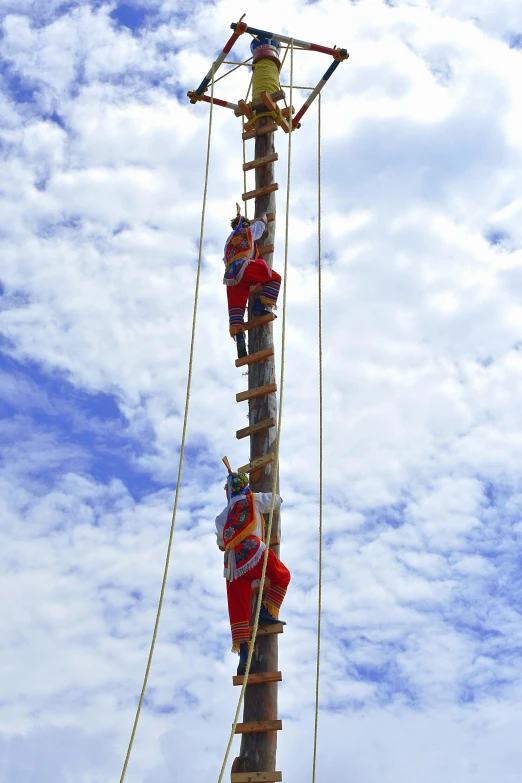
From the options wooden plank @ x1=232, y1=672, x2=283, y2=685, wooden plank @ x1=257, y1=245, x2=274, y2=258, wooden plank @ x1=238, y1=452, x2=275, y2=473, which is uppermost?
wooden plank @ x1=257, y1=245, x2=274, y2=258

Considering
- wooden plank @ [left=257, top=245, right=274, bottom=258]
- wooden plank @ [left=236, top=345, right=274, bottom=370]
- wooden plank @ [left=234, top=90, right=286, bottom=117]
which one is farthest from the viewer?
wooden plank @ [left=234, top=90, right=286, bottom=117]

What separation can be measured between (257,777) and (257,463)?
204cm

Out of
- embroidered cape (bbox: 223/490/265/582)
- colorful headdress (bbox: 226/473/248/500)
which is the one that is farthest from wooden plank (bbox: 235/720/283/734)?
colorful headdress (bbox: 226/473/248/500)

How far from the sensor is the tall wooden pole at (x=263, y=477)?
6004 millimetres

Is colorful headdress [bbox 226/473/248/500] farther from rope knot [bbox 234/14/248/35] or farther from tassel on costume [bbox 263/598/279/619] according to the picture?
rope knot [bbox 234/14/248/35]

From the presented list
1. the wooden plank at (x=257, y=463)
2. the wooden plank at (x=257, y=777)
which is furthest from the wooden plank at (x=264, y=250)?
the wooden plank at (x=257, y=777)

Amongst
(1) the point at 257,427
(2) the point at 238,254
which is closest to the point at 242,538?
(1) the point at 257,427

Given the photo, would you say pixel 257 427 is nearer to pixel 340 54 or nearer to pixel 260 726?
pixel 260 726

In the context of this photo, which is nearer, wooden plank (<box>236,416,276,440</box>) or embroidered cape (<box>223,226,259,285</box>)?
wooden plank (<box>236,416,276,440</box>)

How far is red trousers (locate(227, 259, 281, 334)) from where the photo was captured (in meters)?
7.56

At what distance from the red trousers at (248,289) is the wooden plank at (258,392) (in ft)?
2.05

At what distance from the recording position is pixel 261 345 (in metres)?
7.38

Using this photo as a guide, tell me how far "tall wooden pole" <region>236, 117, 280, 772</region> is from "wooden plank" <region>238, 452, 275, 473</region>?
1.8 inches

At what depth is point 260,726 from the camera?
6031 mm
